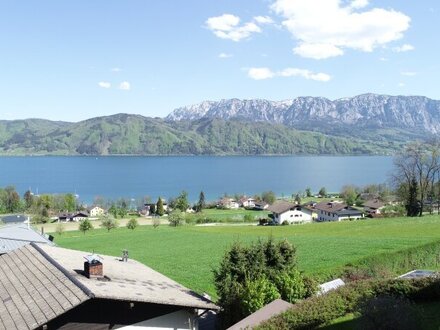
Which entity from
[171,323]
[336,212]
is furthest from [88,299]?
[336,212]

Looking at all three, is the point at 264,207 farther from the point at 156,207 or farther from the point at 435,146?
the point at 435,146

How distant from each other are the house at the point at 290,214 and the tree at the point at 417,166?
109ft

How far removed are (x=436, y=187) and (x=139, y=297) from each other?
73925 mm

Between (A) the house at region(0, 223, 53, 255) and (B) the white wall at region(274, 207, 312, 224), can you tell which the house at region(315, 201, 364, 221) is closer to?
(B) the white wall at region(274, 207, 312, 224)

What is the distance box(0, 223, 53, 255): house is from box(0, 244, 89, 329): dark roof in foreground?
5264 mm

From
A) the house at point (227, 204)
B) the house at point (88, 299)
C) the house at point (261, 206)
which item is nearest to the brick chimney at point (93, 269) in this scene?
the house at point (88, 299)

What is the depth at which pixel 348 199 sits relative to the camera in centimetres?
13275

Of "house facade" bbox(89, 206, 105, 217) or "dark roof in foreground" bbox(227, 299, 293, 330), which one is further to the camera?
"house facade" bbox(89, 206, 105, 217)

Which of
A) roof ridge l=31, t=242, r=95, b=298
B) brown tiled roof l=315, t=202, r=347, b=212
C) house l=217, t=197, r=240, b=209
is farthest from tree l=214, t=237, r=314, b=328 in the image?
house l=217, t=197, r=240, b=209

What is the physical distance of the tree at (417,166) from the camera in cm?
6150

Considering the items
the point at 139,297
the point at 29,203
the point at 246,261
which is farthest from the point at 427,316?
the point at 29,203

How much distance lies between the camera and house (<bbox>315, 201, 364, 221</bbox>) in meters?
105

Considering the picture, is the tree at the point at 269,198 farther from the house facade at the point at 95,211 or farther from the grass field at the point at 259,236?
the grass field at the point at 259,236

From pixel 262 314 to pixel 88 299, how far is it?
5.53 metres
